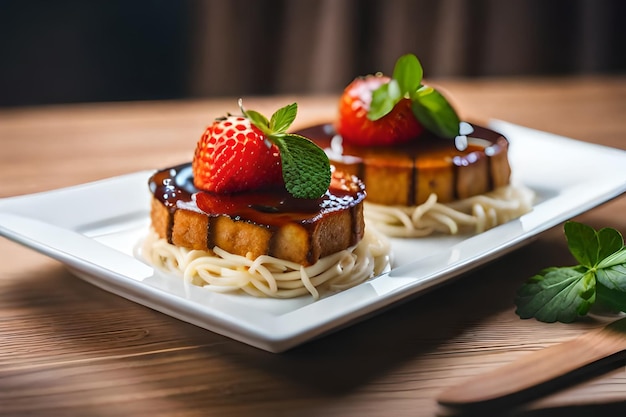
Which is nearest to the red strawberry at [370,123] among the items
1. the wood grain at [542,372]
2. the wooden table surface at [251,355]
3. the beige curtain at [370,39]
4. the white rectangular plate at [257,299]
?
the white rectangular plate at [257,299]

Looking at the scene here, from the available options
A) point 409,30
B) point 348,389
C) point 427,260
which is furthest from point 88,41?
point 348,389

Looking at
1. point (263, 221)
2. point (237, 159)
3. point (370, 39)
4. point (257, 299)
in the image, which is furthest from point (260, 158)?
Answer: point (370, 39)

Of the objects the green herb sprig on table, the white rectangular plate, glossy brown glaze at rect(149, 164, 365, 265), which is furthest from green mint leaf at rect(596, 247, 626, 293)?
glossy brown glaze at rect(149, 164, 365, 265)

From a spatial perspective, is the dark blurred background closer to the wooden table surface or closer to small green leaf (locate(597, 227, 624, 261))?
the wooden table surface

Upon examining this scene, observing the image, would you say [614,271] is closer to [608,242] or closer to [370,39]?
[608,242]

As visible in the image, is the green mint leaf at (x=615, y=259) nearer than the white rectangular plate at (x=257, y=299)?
No

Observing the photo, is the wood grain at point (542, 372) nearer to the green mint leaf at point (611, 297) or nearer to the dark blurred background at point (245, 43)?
the green mint leaf at point (611, 297)

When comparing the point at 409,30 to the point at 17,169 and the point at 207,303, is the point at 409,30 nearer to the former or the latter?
the point at 17,169

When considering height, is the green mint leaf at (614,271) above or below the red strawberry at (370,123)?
below
